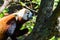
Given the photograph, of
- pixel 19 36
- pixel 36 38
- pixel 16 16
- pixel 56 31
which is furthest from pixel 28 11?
pixel 56 31

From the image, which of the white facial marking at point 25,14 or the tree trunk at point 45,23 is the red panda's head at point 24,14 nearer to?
the white facial marking at point 25,14

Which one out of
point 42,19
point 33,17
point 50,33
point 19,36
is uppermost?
point 42,19

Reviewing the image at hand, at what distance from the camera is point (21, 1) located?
3.50 meters

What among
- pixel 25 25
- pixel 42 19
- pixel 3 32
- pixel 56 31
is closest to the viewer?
pixel 56 31

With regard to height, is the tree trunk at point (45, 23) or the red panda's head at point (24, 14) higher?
the tree trunk at point (45, 23)

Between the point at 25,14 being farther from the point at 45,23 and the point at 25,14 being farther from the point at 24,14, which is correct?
the point at 45,23

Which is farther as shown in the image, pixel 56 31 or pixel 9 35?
pixel 9 35

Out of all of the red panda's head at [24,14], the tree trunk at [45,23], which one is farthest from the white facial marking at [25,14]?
the tree trunk at [45,23]

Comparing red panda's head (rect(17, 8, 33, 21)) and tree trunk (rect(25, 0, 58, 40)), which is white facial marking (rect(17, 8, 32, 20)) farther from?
tree trunk (rect(25, 0, 58, 40))

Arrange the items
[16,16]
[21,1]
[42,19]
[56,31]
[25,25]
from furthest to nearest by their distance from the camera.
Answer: [21,1] < [25,25] < [16,16] < [42,19] < [56,31]

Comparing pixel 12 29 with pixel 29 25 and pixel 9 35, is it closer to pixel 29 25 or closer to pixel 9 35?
pixel 9 35

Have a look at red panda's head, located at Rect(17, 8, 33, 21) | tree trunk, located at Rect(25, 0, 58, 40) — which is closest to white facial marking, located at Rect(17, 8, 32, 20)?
red panda's head, located at Rect(17, 8, 33, 21)

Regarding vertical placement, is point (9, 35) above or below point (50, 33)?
below

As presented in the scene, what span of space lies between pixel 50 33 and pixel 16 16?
101 centimetres
